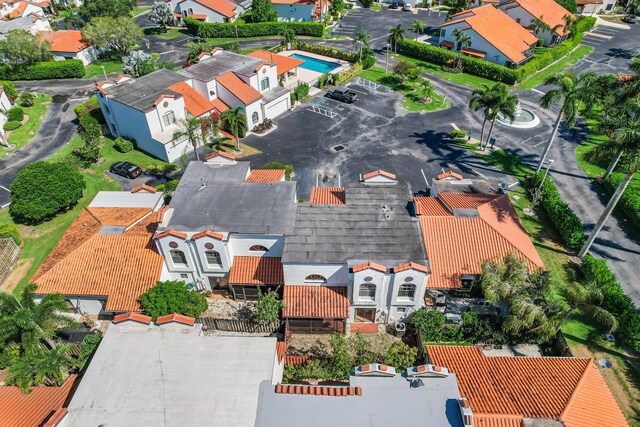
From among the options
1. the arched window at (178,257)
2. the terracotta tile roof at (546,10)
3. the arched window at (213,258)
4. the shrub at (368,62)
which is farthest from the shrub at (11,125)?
the terracotta tile roof at (546,10)

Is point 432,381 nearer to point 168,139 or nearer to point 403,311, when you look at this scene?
Result: point 403,311

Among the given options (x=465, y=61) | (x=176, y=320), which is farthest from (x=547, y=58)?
(x=176, y=320)

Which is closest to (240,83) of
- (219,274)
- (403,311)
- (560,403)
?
(219,274)

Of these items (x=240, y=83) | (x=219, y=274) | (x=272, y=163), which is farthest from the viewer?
(x=240, y=83)

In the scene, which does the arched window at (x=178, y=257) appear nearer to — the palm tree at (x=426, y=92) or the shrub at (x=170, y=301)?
the shrub at (x=170, y=301)

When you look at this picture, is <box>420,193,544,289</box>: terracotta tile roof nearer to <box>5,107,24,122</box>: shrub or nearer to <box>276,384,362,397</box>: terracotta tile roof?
<box>276,384,362,397</box>: terracotta tile roof
